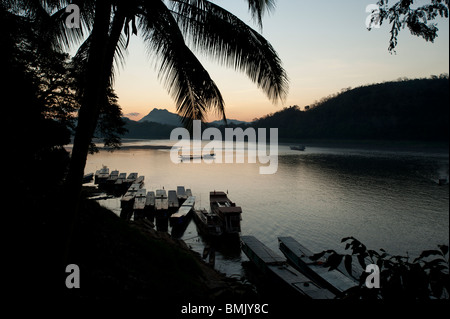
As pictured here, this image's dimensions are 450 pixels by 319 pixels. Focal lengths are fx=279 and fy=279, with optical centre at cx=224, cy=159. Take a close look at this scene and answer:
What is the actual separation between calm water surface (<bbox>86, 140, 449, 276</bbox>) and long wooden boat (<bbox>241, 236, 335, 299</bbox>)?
69.7 inches

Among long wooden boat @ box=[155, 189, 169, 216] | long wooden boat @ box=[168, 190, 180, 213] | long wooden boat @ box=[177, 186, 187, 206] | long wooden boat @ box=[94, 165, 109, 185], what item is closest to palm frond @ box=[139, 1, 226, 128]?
long wooden boat @ box=[155, 189, 169, 216]

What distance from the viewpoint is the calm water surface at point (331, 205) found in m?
26.5

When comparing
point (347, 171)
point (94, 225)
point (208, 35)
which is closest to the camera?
Answer: point (208, 35)

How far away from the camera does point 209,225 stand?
2597 cm

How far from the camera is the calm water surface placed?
Result: 26.5 meters

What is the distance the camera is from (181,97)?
593 centimetres

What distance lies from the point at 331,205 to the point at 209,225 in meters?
20.8

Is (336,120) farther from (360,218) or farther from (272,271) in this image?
(272,271)

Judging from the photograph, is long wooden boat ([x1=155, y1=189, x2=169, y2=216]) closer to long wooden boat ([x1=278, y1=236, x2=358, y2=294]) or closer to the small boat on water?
the small boat on water

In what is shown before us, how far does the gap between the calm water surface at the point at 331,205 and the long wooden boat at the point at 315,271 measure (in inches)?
130

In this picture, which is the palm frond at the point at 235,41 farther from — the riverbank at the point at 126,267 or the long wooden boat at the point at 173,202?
the long wooden boat at the point at 173,202

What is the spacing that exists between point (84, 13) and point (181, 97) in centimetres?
315
